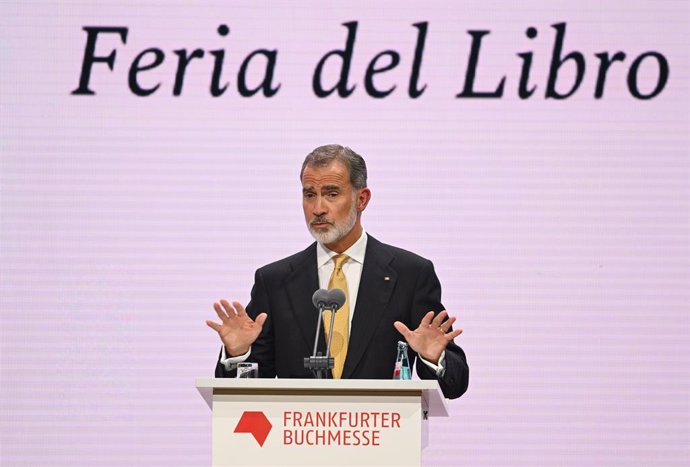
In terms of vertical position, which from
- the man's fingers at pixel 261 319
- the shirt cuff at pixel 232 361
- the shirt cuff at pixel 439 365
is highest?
the man's fingers at pixel 261 319

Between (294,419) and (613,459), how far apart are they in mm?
2298

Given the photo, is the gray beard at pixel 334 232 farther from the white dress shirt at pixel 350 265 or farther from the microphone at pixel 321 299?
the microphone at pixel 321 299

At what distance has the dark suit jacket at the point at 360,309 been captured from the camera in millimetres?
3996

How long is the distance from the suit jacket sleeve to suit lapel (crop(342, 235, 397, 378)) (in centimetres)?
11

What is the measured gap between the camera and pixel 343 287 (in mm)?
4145

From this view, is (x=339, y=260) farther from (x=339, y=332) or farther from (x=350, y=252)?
(x=339, y=332)

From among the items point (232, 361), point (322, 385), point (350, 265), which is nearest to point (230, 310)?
point (232, 361)

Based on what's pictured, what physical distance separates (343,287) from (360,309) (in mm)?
136

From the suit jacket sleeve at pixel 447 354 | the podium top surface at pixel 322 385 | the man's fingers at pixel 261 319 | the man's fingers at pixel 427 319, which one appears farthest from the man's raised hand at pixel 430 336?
the man's fingers at pixel 261 319

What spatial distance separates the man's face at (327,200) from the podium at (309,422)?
38.1 inches

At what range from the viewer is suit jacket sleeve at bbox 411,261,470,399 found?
3.70 meters

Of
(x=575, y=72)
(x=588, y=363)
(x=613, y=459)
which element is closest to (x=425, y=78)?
(x=575, y=72)

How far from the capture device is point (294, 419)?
3240mm

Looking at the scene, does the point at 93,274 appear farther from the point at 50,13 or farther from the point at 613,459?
the point at 613,459
